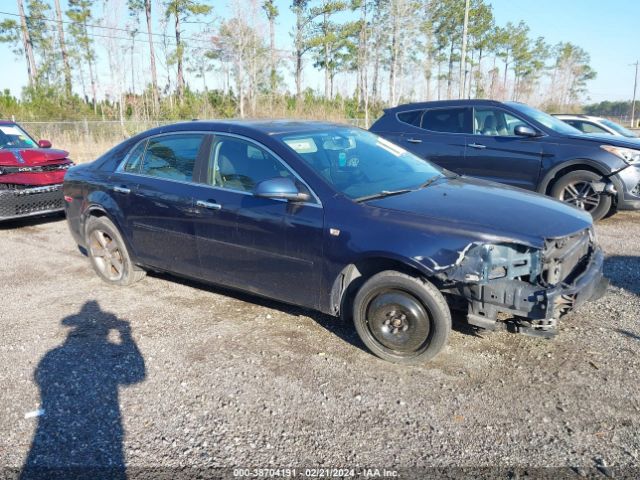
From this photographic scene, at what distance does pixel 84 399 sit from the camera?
128 inches

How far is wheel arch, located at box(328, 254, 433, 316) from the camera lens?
349 cm

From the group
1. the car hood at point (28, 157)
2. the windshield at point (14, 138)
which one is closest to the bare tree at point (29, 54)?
the windshield at point (14, 138)

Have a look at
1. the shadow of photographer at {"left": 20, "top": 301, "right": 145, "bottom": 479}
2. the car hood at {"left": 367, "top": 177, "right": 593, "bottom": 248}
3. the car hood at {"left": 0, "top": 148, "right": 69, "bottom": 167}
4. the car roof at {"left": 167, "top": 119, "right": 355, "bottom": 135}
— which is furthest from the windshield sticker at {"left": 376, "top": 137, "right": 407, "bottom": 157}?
the car hood at {"left": 0, "top": 148, "right": 69, "bottom": 167}

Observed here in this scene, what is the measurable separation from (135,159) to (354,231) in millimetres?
2625

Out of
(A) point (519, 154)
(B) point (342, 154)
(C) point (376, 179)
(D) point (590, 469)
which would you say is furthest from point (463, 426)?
(A) point (519, 154)

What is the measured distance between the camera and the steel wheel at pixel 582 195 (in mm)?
7203

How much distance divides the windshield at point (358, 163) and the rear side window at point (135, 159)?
5.53 feet

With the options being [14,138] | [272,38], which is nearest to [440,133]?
[14,138]

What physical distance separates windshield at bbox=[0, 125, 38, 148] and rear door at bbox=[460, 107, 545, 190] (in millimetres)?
7164

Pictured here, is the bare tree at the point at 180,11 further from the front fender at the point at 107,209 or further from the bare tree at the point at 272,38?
the front fender at the point at 107,209

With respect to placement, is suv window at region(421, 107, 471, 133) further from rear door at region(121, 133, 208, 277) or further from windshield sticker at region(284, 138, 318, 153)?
rear door at region(121, 133, 208, 277)

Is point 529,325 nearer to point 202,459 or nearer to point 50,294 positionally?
point 202,459

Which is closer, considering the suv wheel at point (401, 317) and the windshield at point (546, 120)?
the suv wheel at point (401, 317)

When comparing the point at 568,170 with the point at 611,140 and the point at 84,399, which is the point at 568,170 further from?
the point at 84,399
